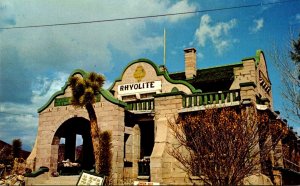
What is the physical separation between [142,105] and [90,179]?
1038cm

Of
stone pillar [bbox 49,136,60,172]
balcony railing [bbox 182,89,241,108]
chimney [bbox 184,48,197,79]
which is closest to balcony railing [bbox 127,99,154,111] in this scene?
balcony railing [bbox 182,89,241,108]

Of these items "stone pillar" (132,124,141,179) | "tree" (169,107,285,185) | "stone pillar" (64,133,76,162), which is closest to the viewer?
"tree" (169,107,285,185)

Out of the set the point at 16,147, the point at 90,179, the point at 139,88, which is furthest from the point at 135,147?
the point at 16,147

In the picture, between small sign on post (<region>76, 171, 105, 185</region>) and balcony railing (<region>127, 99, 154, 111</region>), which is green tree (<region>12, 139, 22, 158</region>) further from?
small sign on post (<region>76, 171, 105, 185</region>)

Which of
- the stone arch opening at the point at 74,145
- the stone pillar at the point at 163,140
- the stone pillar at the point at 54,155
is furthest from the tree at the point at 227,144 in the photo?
the stone arch opening at the point at 74,145

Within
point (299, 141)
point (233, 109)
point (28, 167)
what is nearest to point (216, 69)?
point (299, 141)

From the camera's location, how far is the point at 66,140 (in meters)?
25.6

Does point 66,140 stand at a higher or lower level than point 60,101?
lower

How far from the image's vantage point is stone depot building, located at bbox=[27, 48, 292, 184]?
18.6m

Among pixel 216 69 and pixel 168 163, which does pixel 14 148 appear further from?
pixel 216 69

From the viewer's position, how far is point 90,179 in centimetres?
1216

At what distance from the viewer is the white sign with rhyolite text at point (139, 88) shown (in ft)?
82.7

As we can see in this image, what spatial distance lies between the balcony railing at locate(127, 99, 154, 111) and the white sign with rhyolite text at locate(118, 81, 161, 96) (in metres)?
3.11

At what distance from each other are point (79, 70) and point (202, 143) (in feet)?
36.1
